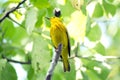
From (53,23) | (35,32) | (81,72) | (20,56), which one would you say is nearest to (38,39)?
(35,32)

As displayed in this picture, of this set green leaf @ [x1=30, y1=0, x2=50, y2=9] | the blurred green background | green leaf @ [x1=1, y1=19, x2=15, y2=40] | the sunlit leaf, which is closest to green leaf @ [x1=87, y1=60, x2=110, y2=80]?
the blurred green background

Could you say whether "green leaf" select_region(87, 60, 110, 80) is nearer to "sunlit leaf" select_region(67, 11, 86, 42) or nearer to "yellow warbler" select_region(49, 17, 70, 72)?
"yellow warbler" select_region(49, 17, 70, 72)

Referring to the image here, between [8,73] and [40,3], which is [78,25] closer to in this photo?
[40,3]

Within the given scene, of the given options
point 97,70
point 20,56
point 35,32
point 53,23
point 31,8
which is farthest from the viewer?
point 20,56

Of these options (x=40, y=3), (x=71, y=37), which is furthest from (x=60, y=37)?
(x=40, y=3)

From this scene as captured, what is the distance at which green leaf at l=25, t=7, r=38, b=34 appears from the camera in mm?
2080

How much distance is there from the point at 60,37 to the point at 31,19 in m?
0.62

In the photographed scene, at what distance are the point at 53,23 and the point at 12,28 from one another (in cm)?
24

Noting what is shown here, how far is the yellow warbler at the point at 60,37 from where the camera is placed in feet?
8.68

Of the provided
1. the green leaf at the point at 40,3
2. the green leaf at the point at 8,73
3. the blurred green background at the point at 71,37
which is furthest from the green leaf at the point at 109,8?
the green leaf at the point at 8,73

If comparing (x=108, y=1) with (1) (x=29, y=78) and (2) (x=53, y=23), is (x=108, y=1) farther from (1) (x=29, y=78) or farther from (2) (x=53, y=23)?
(1) (x=29, y=78)

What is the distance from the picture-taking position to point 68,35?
2707 mm

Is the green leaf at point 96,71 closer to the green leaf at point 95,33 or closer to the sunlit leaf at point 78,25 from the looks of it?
the green leaf at point 95,33

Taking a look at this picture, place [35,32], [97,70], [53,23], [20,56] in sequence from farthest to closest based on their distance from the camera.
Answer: [20,56] → [97,70] → [53,23] → [35,32]
